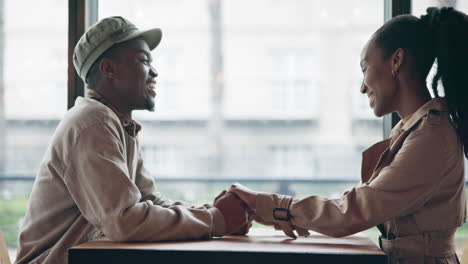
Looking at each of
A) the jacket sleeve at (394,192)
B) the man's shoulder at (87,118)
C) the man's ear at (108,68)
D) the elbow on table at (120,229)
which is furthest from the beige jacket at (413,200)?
the man's ear at (108,68)

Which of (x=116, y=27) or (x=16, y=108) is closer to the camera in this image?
(x=116, y=27)

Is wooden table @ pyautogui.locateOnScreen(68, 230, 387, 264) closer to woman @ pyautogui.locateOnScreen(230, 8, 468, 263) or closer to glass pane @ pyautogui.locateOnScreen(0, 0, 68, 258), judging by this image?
woman @ pyautogui.locateOnScreen(230, 8, 468, 263)

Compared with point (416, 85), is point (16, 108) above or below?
below

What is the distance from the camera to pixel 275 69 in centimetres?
314

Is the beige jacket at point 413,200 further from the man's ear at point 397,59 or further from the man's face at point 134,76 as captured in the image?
the man's face at point 134,76

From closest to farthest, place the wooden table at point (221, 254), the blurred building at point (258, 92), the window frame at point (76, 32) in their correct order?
the wooden table at point (221, 254) < the window frame at point (76, 32) < the blurred building at point (258, 92)

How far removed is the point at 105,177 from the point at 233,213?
0.42 meters

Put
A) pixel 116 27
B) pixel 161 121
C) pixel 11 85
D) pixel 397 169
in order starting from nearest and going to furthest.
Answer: pixel 397 169, pixel 116 27, pixel 11 85, pixel 161 121

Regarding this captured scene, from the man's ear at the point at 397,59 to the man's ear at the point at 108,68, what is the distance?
35.9 inches

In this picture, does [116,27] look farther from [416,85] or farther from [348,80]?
[348,80]

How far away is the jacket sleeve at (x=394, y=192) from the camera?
1413 millimetres

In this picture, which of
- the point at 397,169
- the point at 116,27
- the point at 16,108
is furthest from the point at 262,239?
the point at 16,108

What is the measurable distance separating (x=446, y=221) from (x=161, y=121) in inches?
73.9

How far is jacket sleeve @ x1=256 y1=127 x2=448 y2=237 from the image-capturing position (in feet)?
4.64
